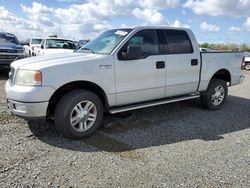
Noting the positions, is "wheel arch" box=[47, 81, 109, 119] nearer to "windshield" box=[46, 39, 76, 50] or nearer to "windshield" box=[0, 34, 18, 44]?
"windshield" box=[46, 39, 76, 50]

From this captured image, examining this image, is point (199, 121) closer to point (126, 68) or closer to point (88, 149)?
point (126, 68)

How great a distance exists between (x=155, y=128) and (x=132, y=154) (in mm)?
1270

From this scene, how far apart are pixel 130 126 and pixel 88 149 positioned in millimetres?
1302

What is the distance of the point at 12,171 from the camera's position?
11.1ft

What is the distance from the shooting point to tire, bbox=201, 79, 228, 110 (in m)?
6.54

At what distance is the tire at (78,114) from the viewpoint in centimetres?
430

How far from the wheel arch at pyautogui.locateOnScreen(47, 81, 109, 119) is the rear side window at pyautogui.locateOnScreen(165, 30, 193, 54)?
1781mm

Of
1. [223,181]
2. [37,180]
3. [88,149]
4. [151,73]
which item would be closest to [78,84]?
[88,149]

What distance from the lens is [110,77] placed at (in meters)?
4.68

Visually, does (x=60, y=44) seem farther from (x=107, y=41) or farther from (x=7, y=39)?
(x=107, y=41)

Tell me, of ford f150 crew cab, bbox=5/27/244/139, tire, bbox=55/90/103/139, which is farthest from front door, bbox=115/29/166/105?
tire, bbox=55/90/103/139


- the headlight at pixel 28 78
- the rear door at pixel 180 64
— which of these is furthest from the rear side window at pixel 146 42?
the headlight at pixel 28 78

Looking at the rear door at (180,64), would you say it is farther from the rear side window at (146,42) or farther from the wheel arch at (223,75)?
the wheel arch at (223,75)

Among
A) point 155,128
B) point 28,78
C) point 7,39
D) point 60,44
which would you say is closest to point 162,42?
point 155,128
